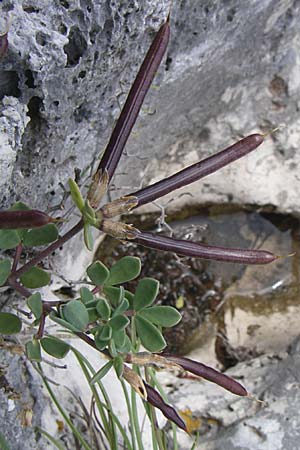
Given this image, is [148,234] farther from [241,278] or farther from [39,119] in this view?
[241,278]

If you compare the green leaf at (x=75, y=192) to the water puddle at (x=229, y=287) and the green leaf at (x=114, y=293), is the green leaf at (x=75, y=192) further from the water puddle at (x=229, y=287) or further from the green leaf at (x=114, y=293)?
the water puddle at (x=229, y=287)

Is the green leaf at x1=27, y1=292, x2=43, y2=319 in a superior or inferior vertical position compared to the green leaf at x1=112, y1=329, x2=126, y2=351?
superior

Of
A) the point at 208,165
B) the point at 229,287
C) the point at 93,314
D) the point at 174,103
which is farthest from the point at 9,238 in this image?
the point at 229,287

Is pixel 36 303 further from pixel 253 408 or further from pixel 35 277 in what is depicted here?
pixel 253 408

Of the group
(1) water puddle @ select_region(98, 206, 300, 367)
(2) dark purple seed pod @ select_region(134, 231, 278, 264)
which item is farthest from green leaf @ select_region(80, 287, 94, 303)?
(1) water puddle @ select_region(98, 206, 300, 367)

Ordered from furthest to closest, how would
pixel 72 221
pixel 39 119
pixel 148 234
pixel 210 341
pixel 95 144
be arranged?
pixel 210 341 < pixel 72 221 < pixel 95 144 < pixel 39 119 < pixel 148 234

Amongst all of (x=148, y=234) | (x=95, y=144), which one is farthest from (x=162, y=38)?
(x=95, y=144)

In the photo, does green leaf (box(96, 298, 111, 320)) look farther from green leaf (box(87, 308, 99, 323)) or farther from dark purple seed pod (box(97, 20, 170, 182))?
dark purple seed pod (box(97, 20, 170, 182))
